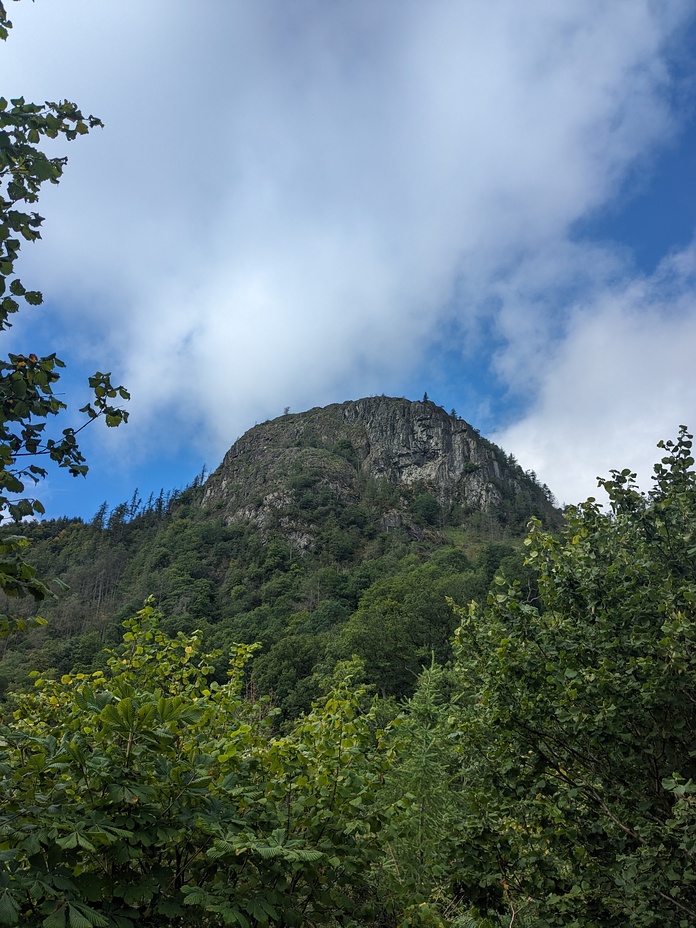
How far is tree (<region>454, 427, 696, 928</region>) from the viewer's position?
408cm

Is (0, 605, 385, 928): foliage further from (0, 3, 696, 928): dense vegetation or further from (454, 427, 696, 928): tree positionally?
(454, 427, 696, 928): tree

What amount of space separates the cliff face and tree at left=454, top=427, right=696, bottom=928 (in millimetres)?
112770

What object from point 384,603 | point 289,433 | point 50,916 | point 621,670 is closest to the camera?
point 50,916

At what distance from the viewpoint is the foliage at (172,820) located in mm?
2348

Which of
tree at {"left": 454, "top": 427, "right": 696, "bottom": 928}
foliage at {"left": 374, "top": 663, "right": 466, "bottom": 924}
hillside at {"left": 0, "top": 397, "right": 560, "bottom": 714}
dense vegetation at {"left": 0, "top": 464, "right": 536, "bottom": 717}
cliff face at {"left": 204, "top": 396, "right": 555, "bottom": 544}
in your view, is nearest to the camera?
foliage at {"left": 374, "top": 663, "right": 466, "bottom": 924}

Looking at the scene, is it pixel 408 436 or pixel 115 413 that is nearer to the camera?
pixel 115 413

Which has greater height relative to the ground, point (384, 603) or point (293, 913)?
point (384, 603)

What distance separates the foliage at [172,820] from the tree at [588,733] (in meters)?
1.85

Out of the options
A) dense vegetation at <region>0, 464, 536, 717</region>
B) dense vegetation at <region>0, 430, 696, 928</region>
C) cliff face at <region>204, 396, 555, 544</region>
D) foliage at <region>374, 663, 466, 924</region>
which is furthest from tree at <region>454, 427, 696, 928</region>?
cliff face at <region>204, 396, 555, 544</region>

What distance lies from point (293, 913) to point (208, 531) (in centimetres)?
11750

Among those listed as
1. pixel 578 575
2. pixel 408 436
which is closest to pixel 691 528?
pixel 578 575

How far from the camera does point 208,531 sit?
4562 inches

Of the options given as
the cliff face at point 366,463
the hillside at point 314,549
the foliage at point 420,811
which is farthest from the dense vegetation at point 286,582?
the cliff face at point 366,463

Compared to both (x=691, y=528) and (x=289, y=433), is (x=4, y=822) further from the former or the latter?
(x=289, y=433)
